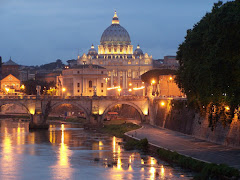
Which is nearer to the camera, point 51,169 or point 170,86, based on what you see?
point 51,169

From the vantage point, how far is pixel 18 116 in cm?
10600

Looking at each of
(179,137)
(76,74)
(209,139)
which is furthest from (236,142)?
(76,74)

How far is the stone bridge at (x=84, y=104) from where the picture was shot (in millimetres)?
83250

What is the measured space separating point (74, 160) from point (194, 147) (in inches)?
353

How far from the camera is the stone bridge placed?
83250 mm

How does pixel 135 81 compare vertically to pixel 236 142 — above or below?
above

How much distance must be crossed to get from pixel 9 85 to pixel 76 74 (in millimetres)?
31468

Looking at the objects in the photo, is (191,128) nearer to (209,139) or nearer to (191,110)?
(191,110)

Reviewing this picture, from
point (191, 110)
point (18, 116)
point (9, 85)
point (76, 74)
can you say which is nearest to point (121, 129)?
point (191, 110)

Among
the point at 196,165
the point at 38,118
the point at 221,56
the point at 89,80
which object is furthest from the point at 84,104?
the point at 89,80

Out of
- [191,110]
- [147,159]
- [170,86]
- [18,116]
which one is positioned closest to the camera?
[147,159]

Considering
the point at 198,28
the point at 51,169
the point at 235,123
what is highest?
the point at 198,28

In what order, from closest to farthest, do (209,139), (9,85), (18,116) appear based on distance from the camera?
(209,139) < (18,116) < (9,85)

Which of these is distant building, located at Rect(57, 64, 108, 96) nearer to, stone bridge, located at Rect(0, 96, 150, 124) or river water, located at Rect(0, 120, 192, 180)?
stone bridge, located at Rect(0, 96, 150, 124)
